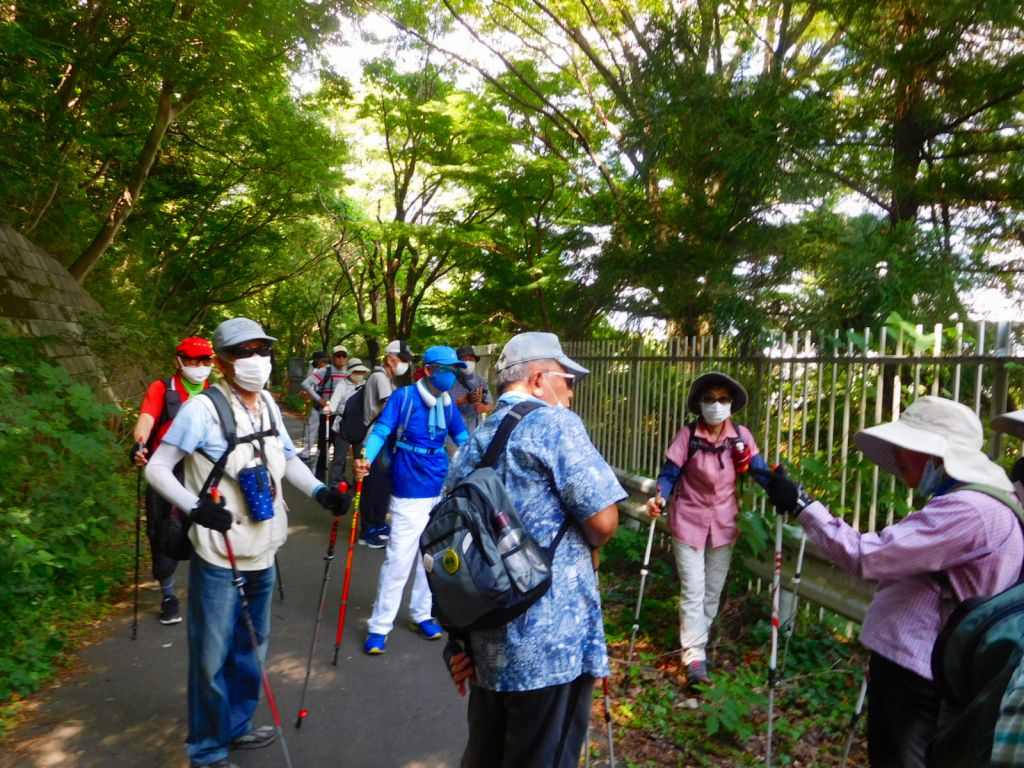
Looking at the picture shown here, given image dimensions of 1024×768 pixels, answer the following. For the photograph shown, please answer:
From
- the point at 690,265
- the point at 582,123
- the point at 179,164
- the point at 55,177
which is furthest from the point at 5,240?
→ the point at 690,265

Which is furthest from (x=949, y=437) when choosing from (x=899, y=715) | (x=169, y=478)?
(x=169, y=478)

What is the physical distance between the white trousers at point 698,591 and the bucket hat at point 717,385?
37.7 inches

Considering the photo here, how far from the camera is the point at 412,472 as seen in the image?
5.23m

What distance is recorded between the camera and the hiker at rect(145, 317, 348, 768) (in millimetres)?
3275

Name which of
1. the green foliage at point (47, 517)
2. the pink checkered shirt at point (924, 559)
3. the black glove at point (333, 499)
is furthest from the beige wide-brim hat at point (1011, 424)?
the green foliage at point (47, 517)

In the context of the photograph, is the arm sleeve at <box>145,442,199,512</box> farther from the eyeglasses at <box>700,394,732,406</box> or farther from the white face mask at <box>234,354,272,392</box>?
the eyeglasses at <box>700,394,732,406</box>

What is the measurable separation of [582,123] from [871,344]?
8124 mm

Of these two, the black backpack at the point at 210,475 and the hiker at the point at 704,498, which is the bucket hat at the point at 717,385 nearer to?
the hiker at the point at 704,498

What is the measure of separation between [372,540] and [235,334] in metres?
4.64

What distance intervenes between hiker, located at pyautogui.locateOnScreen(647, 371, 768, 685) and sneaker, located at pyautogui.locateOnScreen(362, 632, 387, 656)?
211cm

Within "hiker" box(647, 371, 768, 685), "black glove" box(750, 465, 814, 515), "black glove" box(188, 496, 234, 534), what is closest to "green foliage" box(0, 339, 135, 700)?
"black glove" box(188, 496, 234, 534)

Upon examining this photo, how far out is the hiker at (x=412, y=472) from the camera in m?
5.10

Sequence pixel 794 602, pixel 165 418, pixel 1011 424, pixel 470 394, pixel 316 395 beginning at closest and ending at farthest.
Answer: pixel 1011 424 → pixel 794 602 → pixel 165 418 → pixel 470 394 → pixel 316 395

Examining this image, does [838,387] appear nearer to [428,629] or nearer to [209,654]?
[428,629]
